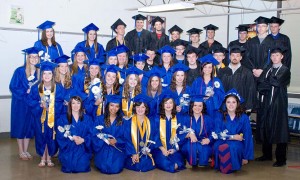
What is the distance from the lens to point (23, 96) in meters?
6.51

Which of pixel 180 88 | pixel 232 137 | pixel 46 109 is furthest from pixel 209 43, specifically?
pixel 46 109

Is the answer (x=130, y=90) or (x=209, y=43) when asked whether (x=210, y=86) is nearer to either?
(x=130, y=90)

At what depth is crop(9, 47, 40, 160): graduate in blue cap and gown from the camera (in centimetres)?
643

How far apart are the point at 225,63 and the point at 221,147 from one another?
2407 millimetres

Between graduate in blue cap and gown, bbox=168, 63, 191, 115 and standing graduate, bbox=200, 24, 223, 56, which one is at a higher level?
standing graduate, bbox=200, 24, 223, 56

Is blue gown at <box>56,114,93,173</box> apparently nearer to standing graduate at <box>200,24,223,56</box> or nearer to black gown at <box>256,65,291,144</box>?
black gown at <box>256,65,291,144</box>

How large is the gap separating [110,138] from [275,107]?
8.94 feet

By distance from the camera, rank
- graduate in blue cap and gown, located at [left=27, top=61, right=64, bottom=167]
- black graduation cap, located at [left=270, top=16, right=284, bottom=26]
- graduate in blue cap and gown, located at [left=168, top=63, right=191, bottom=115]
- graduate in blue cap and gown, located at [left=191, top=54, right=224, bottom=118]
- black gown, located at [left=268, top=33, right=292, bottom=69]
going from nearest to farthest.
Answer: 1. graduate in blue cap and gown, located at [left=27, top=61, right=64, bottom=167]
2. graduate in blue cap and gown, located at [left=168, top=63, right=191, bottom=115]
3. graduate in blue cap and gown, located at [left=191, top=54, right=224, bottom=118]
4. black gown, located at [left=268, top=33, right=292, bottom=69]
5. black graduation cap, located at [left=270, top=16, right=284, bottom=26]

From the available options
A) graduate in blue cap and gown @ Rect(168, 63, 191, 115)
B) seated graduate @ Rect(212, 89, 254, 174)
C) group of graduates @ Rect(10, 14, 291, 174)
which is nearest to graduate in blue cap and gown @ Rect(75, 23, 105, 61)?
group of graduates @ Rect(10, 14, 291, 174)

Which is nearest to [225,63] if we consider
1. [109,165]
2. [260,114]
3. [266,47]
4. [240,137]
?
[266,47]

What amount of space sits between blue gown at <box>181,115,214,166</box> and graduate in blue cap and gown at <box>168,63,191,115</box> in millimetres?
236

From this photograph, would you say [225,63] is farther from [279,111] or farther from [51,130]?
[51,130]

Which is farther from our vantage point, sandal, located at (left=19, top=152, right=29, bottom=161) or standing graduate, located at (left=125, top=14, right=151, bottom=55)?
standing graduate, located at (left=125, top=14, right=151, bottom=55)

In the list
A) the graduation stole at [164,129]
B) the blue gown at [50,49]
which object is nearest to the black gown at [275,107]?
the graduation stole at [164,129]
